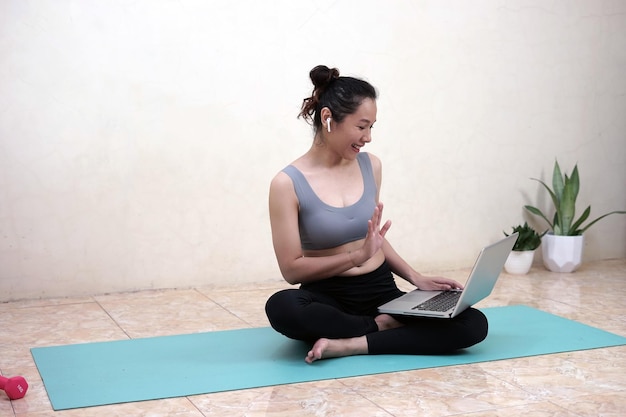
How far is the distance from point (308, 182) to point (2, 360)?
41.3 inches

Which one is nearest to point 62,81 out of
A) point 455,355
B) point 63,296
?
point 63,296

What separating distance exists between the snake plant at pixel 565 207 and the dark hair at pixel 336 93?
1825mm

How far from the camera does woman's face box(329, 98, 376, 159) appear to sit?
251cm

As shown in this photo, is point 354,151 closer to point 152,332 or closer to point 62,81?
point 152,332

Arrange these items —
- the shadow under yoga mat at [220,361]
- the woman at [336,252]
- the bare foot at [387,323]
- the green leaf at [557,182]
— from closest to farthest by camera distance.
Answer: the shadow under yoga mat at [220,361]
the woman at [336,252]
the bare foot at [387,323]
the green leaf at [557,182]

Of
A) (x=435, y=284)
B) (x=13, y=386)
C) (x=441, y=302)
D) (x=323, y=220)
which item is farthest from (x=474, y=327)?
(x=13, y=386)

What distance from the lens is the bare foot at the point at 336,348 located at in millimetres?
2432

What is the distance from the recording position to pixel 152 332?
2912 millimetres

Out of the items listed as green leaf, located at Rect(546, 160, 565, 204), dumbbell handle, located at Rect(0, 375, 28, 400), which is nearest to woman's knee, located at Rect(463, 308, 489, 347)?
dumbbell handle, located at Rect(0, 375, 28, 400)

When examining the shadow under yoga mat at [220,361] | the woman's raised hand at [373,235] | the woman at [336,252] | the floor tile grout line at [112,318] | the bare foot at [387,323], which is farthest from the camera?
the floor tile grout line at [112,318]

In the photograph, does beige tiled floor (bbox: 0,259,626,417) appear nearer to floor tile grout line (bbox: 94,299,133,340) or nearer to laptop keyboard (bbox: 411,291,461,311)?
floor tile grout line (bbox: 94,299,133,340)

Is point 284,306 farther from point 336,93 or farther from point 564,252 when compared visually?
point 564,252

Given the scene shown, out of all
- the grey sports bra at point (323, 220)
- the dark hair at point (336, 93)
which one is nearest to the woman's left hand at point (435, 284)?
the grey sports bra at point (323, 220)

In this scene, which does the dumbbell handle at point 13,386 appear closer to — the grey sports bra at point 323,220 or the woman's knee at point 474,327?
the grey sports bra at point 323,220
